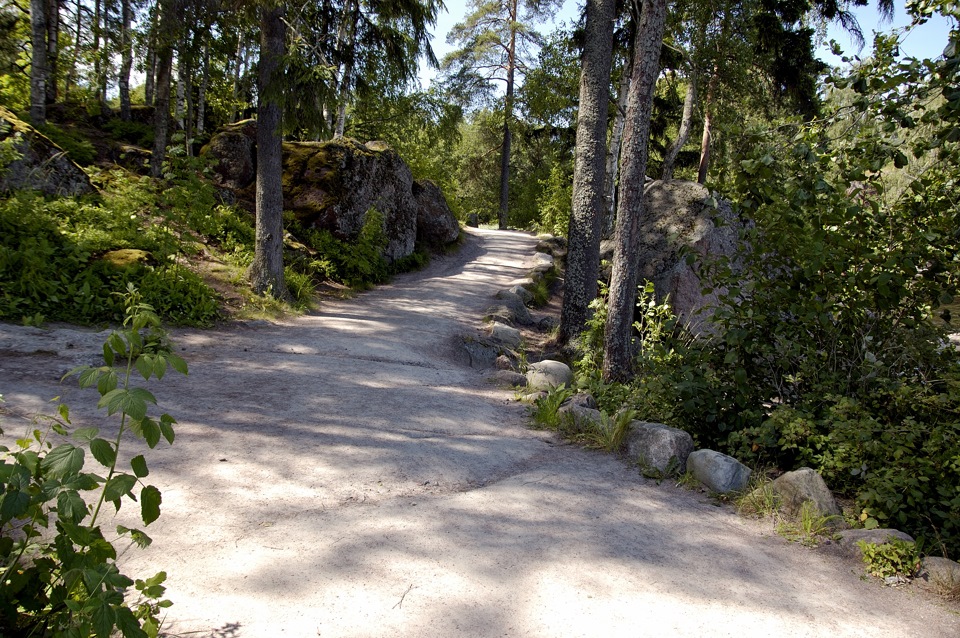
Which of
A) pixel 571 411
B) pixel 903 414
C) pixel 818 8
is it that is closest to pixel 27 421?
pixel 571 411

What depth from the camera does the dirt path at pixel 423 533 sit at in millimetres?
2875

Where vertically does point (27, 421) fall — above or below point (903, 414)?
below

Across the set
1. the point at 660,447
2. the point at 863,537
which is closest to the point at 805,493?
the point at 863,537

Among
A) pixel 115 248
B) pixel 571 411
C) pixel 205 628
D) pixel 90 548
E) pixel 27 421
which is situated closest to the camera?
pixel 90 548

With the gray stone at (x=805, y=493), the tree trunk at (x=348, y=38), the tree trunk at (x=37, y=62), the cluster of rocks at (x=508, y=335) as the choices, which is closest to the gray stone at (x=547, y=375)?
the cluster of rocks at (x=508, y=335)

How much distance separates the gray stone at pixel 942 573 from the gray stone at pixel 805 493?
63cm

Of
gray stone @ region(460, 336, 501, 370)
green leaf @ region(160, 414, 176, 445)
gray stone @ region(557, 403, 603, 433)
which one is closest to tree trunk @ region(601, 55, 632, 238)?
gray stone @ region(460, 336, 501, 370)

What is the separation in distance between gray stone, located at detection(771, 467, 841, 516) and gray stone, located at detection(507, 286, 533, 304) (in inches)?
375

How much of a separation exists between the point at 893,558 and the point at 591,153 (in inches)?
281

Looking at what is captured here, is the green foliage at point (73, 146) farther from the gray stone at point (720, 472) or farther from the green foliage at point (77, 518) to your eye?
the gray stone at point (720, 472)

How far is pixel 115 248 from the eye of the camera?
841cm

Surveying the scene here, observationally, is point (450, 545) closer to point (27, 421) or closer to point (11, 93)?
point (27, 421)

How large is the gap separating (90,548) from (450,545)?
1891 millimetres

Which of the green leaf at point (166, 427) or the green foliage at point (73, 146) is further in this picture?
the green foliage at point (73, 146)
